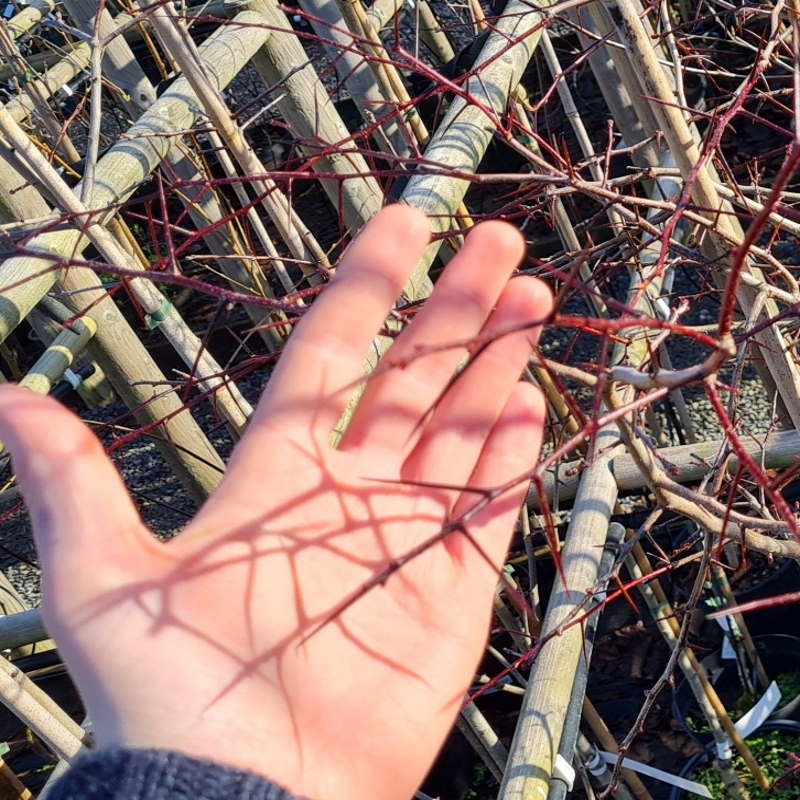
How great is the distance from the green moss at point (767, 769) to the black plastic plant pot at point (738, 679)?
0.11m

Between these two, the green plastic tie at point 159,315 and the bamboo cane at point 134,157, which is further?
the bamboo cane at point 134,157

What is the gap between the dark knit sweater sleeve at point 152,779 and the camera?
1.02m

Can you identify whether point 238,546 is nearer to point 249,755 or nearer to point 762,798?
point 249,755

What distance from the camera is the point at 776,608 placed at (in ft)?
10.5

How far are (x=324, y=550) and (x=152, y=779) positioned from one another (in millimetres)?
356

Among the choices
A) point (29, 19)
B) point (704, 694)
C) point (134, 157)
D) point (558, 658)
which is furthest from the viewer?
point (29, 19)

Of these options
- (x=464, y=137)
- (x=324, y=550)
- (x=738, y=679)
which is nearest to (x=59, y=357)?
(x=464, y=137)

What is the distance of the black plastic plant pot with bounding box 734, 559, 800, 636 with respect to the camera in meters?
3.23

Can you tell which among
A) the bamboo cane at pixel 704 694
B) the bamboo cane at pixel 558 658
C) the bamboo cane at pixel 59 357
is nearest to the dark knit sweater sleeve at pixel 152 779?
the bamboo cane at pixel 558 658

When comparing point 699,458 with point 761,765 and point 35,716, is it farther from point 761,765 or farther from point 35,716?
point 761,765

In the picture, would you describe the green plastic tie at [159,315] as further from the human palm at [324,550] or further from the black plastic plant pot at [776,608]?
the black plastic plant pot at [776,608]

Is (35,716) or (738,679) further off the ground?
(35,716)

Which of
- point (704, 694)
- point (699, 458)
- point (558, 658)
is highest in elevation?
point (558, 658)

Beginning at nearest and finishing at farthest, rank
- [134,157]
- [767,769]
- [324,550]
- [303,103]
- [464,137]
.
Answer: [324,550] < [464,137] < [134,157] < [303,103] < [767,769]
